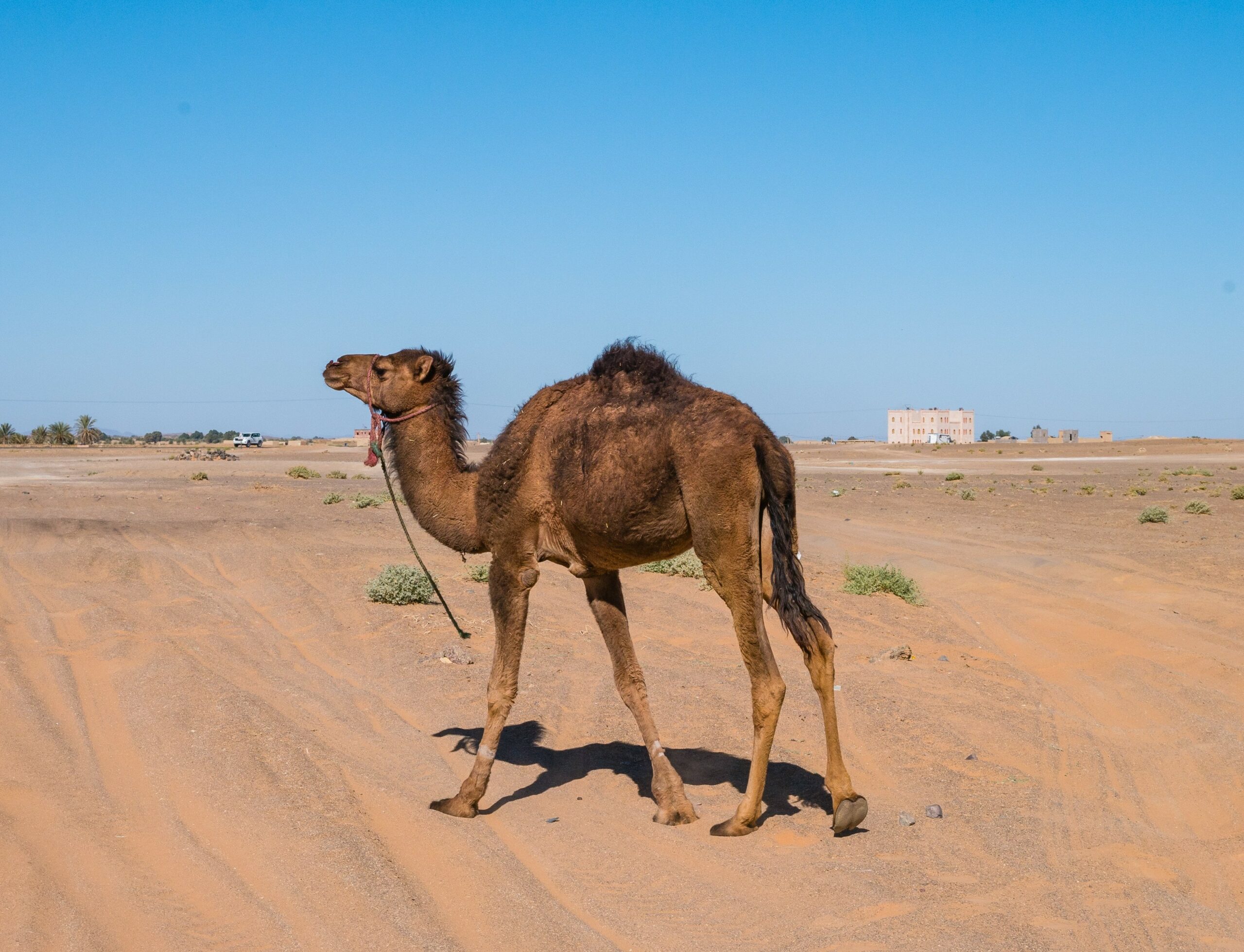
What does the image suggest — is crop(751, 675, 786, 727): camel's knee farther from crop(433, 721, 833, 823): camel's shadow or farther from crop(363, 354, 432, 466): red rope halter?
crop(363, 354, 432, 466): red rope halter

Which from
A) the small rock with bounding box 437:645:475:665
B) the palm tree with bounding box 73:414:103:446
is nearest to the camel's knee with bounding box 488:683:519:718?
the small rock with bounding box 437:645:475:665

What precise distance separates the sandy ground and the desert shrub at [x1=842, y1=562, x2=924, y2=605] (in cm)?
31

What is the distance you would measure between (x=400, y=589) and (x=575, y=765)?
18.5 feet

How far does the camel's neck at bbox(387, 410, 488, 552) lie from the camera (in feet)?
25.4

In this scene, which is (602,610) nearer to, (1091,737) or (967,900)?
(967,900)

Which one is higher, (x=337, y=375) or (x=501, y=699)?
(x=337, y=375)

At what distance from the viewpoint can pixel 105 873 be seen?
5621 mm

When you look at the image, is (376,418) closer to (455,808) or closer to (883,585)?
(455,808)

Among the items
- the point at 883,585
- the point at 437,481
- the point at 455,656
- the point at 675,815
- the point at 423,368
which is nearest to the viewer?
the point at 675,815

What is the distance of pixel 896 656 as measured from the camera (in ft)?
39.7

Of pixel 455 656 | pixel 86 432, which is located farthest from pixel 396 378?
pixel 86 432

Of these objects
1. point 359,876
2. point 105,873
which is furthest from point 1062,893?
point 105,873

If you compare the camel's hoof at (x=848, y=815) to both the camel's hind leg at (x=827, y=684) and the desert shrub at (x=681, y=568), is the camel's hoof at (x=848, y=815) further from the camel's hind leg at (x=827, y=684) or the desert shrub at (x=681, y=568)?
the desert shrub at (x=681, y=568)

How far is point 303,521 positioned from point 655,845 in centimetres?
1691
